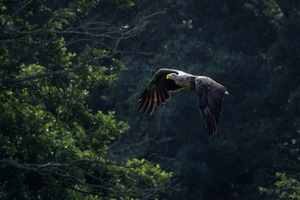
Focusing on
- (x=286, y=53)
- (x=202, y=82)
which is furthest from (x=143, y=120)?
(x=202, y=82)

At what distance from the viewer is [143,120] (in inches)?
1091

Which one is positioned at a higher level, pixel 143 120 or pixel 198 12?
pixel 198 12

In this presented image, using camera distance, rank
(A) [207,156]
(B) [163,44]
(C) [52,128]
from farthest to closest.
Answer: (B) [163,44]
(A) [207,156]
(C) [52,128]

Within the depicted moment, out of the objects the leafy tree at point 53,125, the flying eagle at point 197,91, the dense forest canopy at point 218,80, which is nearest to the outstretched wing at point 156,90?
the flying eagle at point 197,91

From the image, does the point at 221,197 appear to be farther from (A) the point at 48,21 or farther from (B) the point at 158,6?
(A) the point at 48,21

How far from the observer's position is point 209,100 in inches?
515

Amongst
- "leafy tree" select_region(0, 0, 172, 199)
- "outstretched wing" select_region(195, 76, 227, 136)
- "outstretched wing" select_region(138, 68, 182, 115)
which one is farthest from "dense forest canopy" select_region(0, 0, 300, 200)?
"outstretched wing" select_region(195, 76, 227, 136)

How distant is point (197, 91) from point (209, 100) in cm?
27

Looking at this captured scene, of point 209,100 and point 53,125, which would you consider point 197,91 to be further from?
point 53,125

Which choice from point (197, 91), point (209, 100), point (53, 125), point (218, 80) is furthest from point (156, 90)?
point (218, 80)

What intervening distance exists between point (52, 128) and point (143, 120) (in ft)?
39.0

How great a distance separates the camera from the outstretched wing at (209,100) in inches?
499

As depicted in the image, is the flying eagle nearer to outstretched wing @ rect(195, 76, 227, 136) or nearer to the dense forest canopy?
outstretched wing @ rect(195, 76, 227, 136)

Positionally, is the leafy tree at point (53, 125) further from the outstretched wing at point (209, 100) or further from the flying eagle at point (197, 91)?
the outstretched wing at point (209, 100)
